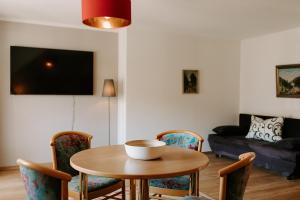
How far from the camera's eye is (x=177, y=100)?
17.7ft

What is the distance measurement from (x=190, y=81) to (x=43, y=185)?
4.15 meters

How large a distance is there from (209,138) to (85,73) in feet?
8.52

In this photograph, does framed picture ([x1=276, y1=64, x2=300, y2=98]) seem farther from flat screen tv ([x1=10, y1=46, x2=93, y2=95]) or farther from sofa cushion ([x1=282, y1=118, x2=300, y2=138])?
flat screen tv ([x1=10, y1=46, x2=93, y2=95])

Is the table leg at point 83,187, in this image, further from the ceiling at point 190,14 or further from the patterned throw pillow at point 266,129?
the patterned throw pillow at point 266,129

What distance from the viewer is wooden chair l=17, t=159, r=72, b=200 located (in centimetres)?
169

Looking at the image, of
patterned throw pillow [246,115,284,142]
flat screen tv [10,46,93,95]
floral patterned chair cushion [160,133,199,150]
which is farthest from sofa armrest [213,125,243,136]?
floral patterned chair cushion [160,133,199,150]

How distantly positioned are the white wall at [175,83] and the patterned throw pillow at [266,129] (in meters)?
0.89

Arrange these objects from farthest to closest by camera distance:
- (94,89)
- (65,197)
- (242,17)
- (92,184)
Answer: (94,89) < (242,17) < (92,184) < (65,197)

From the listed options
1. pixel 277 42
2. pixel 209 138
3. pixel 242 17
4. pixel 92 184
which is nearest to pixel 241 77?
pixel 277 42

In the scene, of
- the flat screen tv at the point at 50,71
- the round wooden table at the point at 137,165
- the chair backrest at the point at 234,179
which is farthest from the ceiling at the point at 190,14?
the chair backrest at the point at 234,179

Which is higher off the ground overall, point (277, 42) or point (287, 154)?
point (277, 42)

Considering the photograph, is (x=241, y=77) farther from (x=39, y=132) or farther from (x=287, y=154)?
(x=39, y=132)

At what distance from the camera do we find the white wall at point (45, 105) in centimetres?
442

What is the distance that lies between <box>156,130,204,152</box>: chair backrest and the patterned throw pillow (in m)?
2.32
